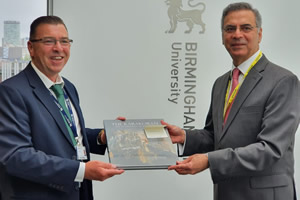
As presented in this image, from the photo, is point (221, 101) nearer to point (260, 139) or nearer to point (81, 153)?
point (260, 139)

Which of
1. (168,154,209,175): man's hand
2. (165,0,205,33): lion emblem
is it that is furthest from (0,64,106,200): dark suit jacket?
(165,0,205,33): lion emblem

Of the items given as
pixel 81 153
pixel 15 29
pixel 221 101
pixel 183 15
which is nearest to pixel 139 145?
pixel 81 153

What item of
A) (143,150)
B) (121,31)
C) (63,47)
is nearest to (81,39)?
(121,31)

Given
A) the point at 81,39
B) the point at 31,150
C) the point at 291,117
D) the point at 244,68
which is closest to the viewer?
the point at 31,150

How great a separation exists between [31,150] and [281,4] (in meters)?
2.74

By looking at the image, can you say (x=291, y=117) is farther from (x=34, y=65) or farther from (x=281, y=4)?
(x=281, y=4)

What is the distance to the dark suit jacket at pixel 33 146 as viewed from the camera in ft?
6.77

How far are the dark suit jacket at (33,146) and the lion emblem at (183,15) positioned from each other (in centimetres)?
181

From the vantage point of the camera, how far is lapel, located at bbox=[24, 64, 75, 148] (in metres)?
2.18

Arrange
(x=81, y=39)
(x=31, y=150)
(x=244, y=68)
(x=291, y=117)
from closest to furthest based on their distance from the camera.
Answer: (x=31, y=150) < (x=291, y=117) < (x=244, y=68) < (x=81, y=39)

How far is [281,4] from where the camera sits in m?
3.82

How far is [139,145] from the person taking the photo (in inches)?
92.9

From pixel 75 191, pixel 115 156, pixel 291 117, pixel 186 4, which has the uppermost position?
pixel 186 4

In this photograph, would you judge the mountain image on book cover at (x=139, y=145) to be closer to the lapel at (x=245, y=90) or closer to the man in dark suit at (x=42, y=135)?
the man in dark suit at (x=42, y=135)
